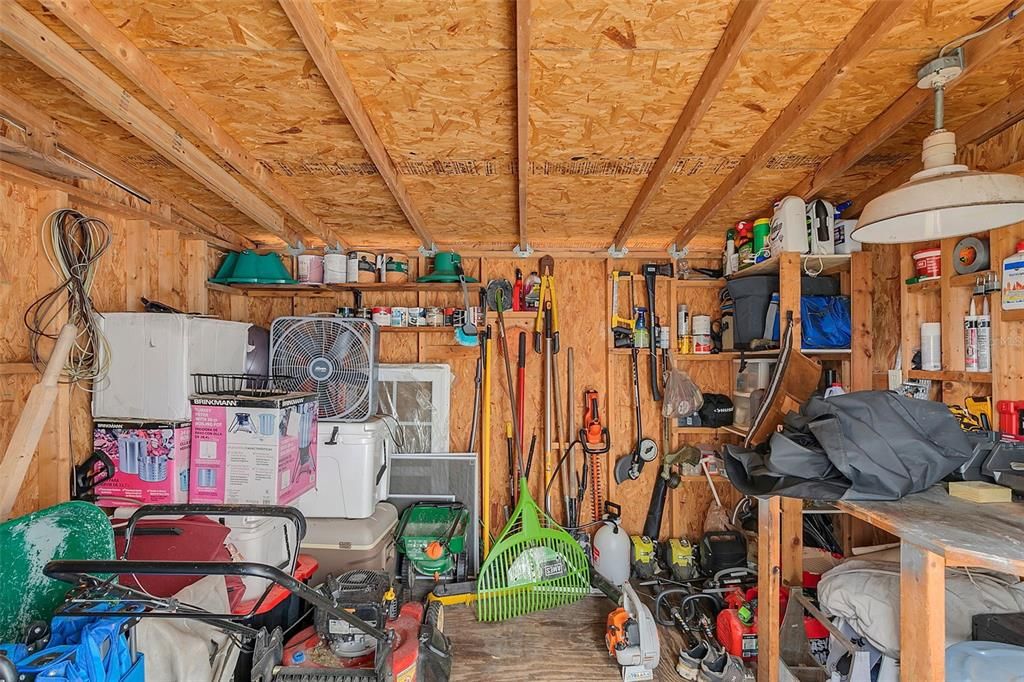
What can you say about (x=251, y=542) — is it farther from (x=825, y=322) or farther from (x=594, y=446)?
(x=825, y=322)

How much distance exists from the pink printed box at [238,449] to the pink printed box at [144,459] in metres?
0.06

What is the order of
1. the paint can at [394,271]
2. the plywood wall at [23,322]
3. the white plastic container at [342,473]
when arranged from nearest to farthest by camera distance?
the plywood wall at [23,322]
the white plastic container at [342,473]
the paint can at [394,271]

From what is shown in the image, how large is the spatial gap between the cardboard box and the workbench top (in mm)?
2649

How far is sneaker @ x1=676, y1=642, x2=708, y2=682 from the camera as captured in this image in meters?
2.28

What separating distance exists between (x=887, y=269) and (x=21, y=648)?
3797mm

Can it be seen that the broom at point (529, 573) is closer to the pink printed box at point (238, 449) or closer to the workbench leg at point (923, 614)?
the pink printed box at point (238, 449)

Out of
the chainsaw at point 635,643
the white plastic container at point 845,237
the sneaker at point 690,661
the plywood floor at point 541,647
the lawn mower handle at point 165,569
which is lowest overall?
the plywood floor at point 541,647

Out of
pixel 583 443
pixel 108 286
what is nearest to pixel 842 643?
pixel 583 443

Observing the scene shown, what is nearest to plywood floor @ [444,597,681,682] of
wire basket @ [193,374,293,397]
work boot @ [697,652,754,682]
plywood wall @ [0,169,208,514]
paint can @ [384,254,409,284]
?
work boot @ [697,652,754,682]

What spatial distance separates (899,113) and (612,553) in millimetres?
2755

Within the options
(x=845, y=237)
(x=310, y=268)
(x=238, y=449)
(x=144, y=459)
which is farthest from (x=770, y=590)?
(x=310, y=268)

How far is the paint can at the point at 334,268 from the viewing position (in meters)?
3.31

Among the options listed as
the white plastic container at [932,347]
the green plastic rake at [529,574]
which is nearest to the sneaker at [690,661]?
the green plastic rake at [529,574]

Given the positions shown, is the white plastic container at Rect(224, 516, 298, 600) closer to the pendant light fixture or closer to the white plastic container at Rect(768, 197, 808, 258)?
the pendant light fixture
